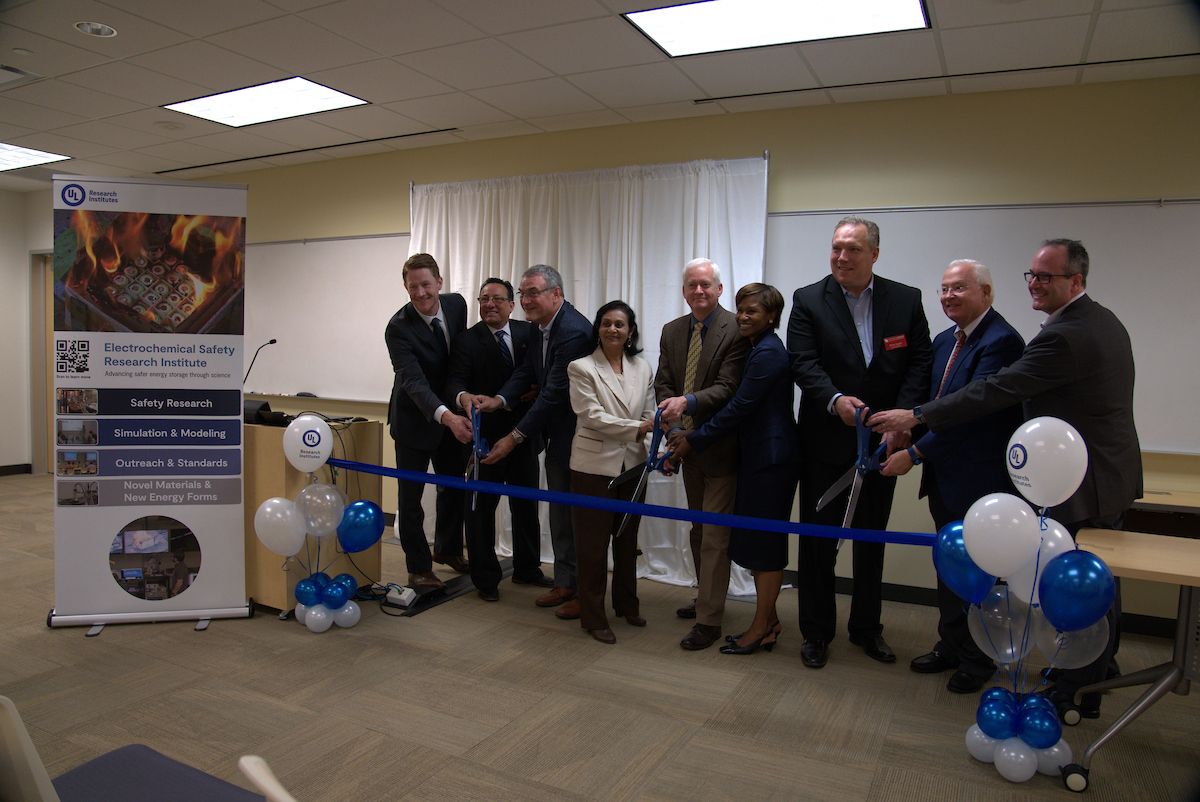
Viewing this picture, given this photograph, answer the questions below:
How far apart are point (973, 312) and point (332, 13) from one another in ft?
10.1

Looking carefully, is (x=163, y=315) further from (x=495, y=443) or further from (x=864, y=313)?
(x=864, y=313)

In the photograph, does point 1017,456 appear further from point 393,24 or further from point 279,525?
point 393,24

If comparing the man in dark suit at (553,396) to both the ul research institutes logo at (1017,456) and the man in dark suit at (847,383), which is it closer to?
the man in dark suit at (847,383)

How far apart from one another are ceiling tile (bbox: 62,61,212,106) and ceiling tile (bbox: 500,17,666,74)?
2144mm

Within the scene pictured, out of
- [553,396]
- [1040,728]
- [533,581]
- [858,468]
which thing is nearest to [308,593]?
[533,581]

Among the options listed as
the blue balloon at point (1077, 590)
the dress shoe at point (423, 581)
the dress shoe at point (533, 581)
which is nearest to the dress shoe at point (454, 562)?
the dress shoe at point (423, 581)

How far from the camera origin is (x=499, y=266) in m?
5.66

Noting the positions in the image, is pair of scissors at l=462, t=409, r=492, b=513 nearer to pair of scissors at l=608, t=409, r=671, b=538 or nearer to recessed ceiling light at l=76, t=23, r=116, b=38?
pair of scissors at l=608, t=409, r=671, b=538

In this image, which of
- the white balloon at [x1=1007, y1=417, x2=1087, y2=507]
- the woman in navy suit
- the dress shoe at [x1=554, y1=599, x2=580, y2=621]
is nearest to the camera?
the white balloon at [x1=1007, y1=417, x2=1087, y2=507]

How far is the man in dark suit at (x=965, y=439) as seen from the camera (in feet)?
10.2

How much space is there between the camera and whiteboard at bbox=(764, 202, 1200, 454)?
404cm

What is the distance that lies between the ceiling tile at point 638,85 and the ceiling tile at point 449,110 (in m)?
0.74

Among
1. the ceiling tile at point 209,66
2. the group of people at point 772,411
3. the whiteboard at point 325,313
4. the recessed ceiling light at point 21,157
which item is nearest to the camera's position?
the group of people at point 772,411

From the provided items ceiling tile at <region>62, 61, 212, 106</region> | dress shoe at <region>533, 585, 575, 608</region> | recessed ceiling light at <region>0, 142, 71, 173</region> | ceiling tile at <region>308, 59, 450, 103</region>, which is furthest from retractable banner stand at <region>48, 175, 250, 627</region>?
recessed ceiling light at <region>0, 142, 71, 173</region>
